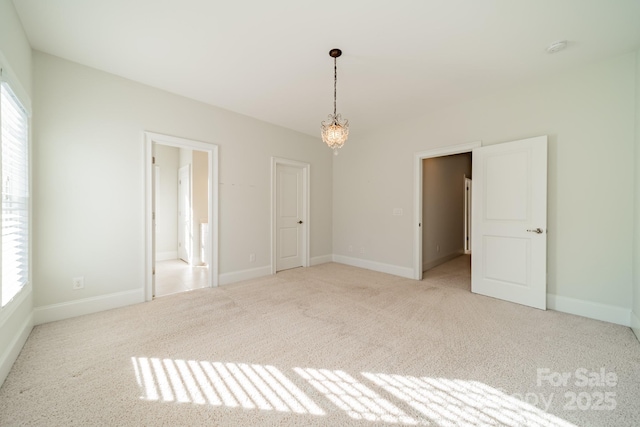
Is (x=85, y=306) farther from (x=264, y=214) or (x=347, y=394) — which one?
(x=347, y=394)

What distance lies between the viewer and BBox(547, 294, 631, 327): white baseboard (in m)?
2.60

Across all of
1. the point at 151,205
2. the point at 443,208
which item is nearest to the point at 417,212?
the point at 443,208

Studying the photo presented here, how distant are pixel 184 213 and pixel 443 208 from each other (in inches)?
226

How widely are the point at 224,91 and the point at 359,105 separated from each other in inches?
75.0

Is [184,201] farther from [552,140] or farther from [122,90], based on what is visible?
[552,140]

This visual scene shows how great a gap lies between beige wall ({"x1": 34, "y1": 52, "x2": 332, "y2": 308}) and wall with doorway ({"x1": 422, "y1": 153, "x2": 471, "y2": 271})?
3701mm

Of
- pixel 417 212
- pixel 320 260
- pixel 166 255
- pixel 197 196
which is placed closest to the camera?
pixel 417 212

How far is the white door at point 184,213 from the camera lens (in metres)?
5.39

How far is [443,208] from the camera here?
5500 millimetres

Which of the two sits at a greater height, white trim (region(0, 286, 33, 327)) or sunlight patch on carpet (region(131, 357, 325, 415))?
white trim (region(0, 286, 33, 327))

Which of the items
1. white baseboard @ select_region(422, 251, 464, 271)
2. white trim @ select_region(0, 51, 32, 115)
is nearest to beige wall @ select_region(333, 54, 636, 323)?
white baseboard @ select_region(422, 251, 464, 271)

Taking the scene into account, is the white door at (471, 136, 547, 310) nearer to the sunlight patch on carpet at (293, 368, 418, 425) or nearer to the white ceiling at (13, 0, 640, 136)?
the white ceiling at (13, 0, 640, 136)

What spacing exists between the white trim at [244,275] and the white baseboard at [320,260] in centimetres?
105

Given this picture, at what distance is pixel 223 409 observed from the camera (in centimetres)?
151
